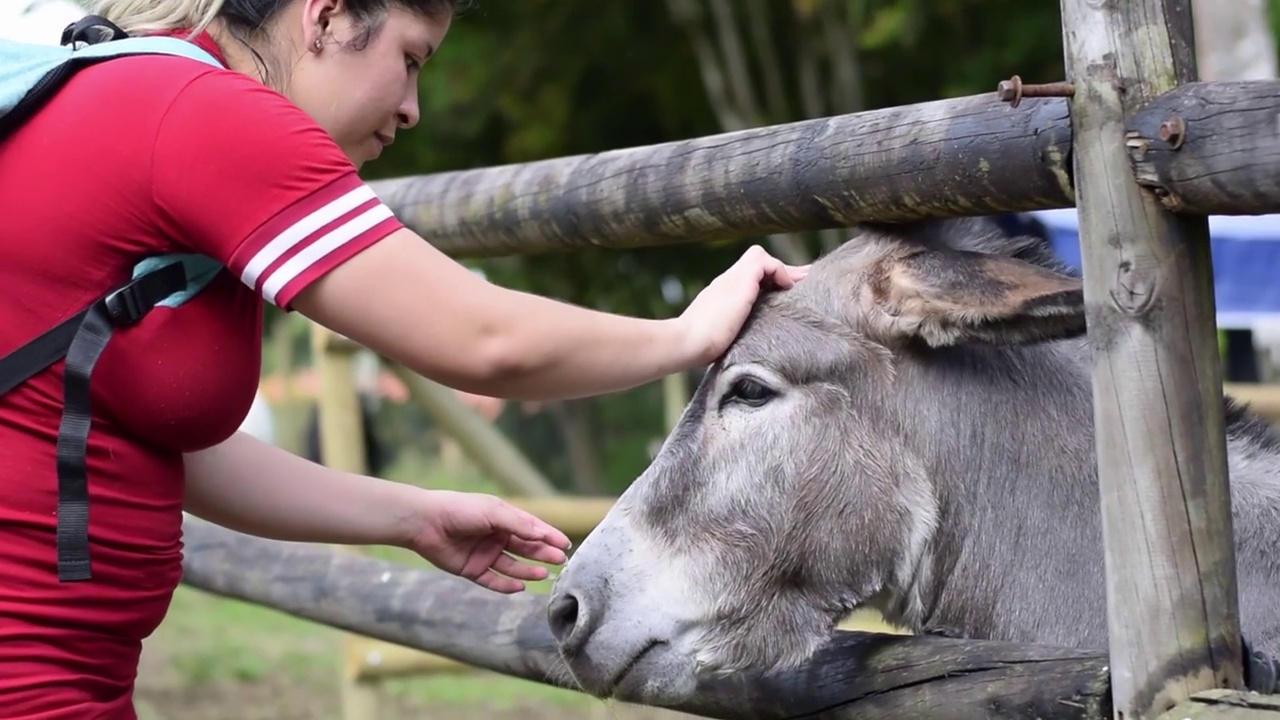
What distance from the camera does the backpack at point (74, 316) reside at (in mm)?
1803

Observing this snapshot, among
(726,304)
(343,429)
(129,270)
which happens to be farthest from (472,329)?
(343,429)

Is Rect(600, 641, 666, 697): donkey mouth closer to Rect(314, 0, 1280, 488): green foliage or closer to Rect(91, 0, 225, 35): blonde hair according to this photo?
Rect(91, 0, 225, 35): blonde hair

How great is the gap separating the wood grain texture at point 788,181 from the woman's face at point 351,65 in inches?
24.1

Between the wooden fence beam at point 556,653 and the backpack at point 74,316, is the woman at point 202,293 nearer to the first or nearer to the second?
the backpack at point 74,316

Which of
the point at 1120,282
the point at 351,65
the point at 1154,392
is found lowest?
the point at 1154,392

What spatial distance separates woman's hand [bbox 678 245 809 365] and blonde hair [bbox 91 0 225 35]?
0.78 m

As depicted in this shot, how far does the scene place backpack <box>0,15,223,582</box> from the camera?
1803 mm

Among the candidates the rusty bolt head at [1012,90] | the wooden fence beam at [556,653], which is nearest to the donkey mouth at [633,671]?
the wooden fence beam at [556,653]

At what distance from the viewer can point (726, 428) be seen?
2402 millimetres

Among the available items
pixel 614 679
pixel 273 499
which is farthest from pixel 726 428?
pixel 273 499

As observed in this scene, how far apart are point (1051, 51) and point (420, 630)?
4819 mm

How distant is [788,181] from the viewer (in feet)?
7.62

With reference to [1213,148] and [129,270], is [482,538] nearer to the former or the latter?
[129,270]

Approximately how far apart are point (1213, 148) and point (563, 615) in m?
1.25
